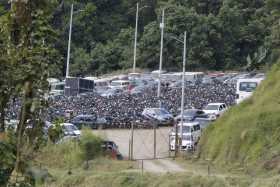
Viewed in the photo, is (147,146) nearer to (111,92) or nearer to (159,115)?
(159,115)

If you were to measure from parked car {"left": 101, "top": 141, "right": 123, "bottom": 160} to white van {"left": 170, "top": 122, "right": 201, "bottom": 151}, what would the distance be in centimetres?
267

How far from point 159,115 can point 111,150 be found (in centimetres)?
1210

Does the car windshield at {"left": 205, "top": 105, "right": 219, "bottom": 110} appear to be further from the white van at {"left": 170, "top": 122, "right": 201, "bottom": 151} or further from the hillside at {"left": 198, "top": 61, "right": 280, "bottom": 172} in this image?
the hillside at {"left": 198, "top": 61, "right": 280, "bottom": 172}

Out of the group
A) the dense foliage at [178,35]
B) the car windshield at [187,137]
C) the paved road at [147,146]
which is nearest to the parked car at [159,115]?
the paved road at [147,146]

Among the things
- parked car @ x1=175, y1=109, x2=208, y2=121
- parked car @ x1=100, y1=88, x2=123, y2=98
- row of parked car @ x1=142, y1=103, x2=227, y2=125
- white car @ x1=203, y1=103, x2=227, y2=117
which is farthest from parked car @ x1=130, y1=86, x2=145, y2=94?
parked car @ x1=175, y1=109, x2=208, y2=121

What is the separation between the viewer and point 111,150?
1177 inches

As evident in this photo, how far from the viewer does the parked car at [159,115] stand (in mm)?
40797

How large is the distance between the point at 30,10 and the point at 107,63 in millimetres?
67606

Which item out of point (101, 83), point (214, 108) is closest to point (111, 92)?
point (101, 83)

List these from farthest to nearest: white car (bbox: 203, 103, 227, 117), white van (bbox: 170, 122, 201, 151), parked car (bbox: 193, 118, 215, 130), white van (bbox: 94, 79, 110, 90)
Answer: white van (bbox: 94, 79, 110, 90), white car (bbox: 203, 103, 227, 117), parked car (bbox: 193, 118, 215, 130), white van (bbox: 170, 122, 201, 151)

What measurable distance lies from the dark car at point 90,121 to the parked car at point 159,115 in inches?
123

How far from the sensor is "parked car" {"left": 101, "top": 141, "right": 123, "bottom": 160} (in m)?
29.4

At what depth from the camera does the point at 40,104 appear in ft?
15.5

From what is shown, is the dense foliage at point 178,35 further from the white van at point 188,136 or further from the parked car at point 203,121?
the white van at point 188,136
